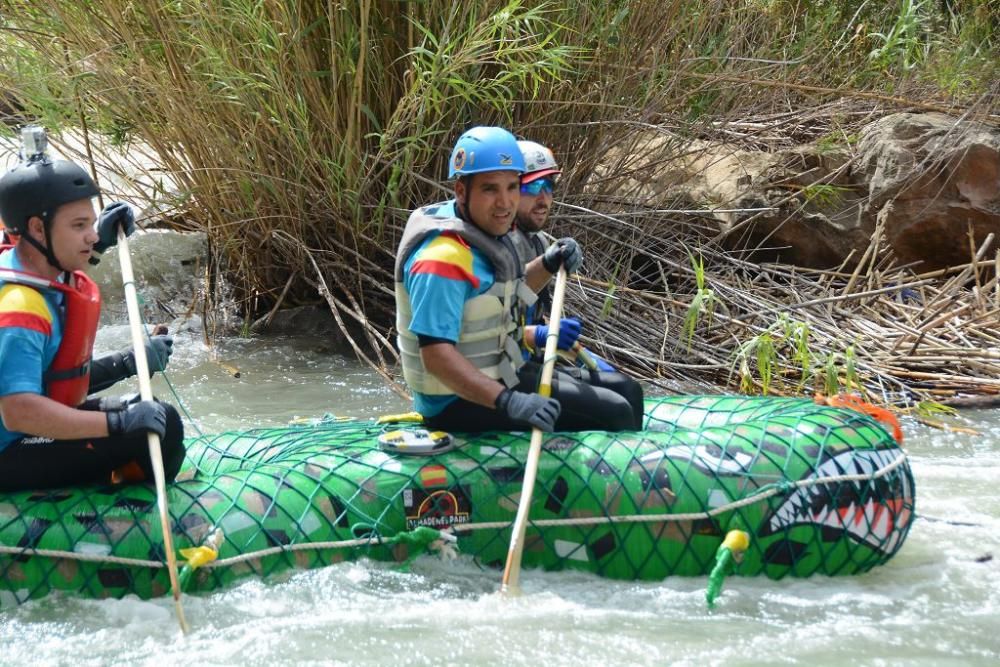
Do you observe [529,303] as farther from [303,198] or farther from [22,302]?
[303,198]

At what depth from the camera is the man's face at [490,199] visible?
3.42m

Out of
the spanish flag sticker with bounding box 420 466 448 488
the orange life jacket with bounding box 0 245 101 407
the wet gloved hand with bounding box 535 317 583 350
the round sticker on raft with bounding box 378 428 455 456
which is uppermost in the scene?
the orange life jacket with bounding box 0 245 101 407

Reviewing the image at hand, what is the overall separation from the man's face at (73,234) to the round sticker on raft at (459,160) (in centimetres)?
103

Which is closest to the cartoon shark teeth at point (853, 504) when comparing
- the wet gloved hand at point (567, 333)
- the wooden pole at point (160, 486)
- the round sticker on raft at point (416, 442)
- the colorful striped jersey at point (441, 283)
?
the wet gloved hand at point (567, 333)

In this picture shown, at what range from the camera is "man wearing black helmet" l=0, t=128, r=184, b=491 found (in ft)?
9.32

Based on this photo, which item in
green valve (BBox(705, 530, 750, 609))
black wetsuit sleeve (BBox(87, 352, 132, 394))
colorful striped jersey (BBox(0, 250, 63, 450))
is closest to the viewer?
colorful striped jersey (BBox(0, 250, 63, 450))

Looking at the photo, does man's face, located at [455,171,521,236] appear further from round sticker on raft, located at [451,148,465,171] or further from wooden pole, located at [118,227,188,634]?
wooden pole, located at [118,227,188,634]

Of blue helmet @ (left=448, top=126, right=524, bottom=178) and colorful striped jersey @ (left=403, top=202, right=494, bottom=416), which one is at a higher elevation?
blue helmet @ (left=448, top=126, right=524, bottom=178)

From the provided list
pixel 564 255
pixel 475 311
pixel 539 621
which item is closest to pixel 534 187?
pixel 564 255

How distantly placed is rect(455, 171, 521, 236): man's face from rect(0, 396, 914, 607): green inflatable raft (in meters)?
0.64

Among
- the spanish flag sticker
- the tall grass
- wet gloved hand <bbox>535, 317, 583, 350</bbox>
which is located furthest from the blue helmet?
the tall grass

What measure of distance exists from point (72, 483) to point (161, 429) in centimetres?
41

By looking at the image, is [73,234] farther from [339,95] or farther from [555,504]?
[339,95]

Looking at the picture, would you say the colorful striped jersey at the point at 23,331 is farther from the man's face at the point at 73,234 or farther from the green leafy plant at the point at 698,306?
the green leafy plant at the point at 698,306
